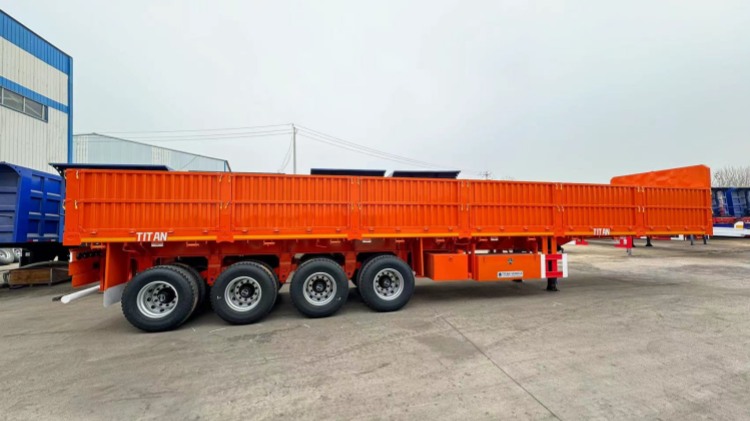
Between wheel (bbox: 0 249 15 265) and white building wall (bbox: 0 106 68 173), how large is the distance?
4278 millimetres

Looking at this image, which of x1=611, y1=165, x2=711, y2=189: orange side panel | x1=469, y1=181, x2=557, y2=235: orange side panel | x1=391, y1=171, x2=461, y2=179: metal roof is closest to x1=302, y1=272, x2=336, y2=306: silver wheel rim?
x1=391, y1=171, x2=461, y2=179: metal roof

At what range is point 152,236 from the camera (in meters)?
→ 5.33

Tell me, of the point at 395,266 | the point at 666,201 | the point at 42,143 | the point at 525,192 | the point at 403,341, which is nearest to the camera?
the point at 403,341

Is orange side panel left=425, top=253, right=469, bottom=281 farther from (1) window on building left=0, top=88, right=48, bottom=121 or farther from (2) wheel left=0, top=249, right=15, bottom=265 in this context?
(2) wheel left=0, top=249, right=15, bottom=265

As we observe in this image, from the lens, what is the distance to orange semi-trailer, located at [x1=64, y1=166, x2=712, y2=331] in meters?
5.30

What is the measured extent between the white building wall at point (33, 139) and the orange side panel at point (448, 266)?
62.8ft

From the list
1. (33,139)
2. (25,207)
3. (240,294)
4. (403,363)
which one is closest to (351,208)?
A: (240,294)

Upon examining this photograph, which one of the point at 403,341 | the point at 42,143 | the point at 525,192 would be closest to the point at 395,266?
the point at 403,341

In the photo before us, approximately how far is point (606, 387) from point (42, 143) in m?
23.0

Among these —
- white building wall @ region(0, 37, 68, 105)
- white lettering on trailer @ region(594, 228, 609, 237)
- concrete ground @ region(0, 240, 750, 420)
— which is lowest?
concrete ground @ region(0, 240, 750, 420)

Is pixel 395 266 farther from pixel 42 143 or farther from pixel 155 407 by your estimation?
pixel 42 143

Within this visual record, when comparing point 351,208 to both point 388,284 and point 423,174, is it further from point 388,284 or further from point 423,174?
point 423,174

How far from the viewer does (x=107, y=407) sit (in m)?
3.09

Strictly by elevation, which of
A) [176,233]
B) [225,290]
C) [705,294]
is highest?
[176,233]
